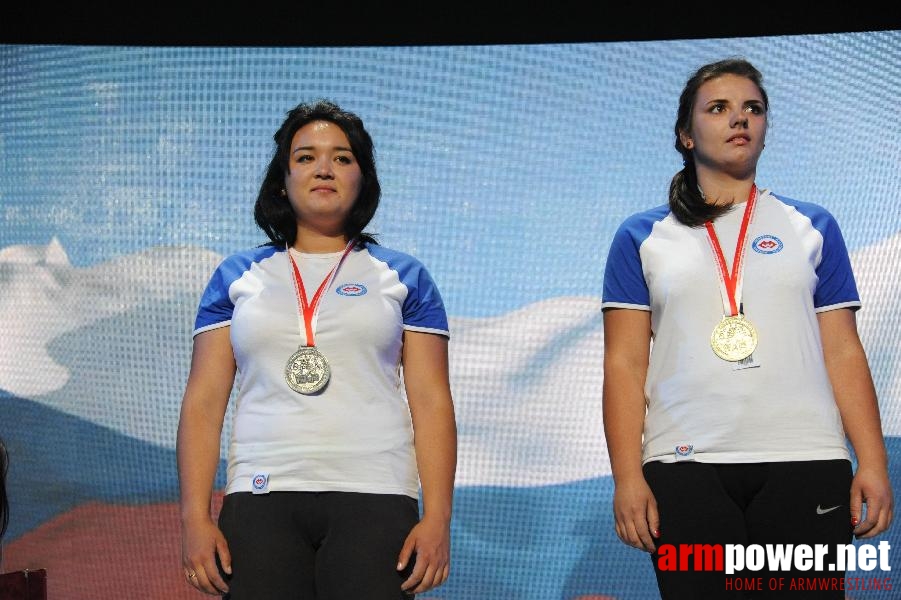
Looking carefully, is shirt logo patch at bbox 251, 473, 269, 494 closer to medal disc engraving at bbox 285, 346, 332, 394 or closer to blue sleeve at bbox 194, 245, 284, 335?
medal disc engraving at bbox 285, 346, 332, 394

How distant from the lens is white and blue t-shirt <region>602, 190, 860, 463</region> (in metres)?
1.82

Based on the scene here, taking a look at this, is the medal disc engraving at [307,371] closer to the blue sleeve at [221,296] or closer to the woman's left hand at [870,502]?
the blue sleeve at [221,296]

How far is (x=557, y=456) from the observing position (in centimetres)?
346

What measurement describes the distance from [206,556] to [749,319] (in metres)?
1.02

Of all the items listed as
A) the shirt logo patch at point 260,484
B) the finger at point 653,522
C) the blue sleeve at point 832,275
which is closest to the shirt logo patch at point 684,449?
the finger at point 653,522

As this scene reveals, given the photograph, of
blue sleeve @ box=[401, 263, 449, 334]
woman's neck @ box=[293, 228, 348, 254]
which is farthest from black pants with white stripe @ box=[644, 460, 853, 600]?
woman's neck @ box=[293, 228, 348, 254]

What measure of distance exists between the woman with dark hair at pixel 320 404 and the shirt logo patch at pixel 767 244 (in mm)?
602

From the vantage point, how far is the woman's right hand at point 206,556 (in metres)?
1.78

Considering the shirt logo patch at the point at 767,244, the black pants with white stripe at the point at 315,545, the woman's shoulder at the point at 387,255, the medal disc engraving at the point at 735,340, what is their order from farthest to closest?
the woman's shoulder at the point at 387,255 < the shirt logo patch at the point at 767,244 < the medal disc engraving at the point at 735,340 < the black pants with white stripe at the point at 315,545

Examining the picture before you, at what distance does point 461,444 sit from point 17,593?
1.58 m

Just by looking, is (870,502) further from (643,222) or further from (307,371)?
(307,371)

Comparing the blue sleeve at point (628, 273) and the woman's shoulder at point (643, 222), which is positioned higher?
the woman's shoulder at point (643, 222)

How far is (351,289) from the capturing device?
1969 mm

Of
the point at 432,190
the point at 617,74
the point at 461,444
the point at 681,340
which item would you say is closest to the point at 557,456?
the point at 461,444
